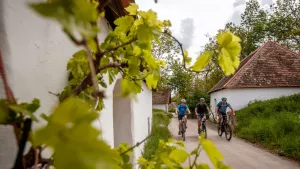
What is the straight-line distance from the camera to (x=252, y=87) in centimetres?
2023

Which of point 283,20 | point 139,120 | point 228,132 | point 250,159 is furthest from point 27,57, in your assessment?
point 283,20

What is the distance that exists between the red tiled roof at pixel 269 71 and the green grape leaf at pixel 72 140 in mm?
21120

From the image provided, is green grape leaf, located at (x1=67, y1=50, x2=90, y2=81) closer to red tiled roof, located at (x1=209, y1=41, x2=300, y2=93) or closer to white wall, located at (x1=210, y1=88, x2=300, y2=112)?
red tiled roof, located at (x1=209, y1=41, x2=300, y2=93)

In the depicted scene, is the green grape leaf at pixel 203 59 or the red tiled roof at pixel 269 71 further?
the red tiled roof at pixel 269 71

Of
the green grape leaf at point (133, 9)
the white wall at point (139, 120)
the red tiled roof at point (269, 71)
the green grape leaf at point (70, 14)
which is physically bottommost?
the white wall at point (139, 120)

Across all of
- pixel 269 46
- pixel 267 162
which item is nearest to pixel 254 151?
pixel 267 162

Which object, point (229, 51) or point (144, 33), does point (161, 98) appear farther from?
point (144, 33)

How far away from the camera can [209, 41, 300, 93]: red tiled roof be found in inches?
801

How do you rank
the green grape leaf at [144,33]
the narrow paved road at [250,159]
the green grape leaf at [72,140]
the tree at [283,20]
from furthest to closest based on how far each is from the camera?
the tree at [283,20] → the narrow paved road at [250,159] → the green grape leaf at [144,33] → the green grape leaf at [72,140]

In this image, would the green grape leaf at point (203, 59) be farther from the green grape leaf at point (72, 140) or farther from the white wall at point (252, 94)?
the white wall at point (252, 94)

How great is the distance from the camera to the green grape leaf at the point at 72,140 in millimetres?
323

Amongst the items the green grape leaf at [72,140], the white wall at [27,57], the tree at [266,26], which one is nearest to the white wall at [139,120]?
the white wall at [27,57]

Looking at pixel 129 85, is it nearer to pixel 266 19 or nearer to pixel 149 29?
pixel 149 29

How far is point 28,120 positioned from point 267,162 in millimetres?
8010
